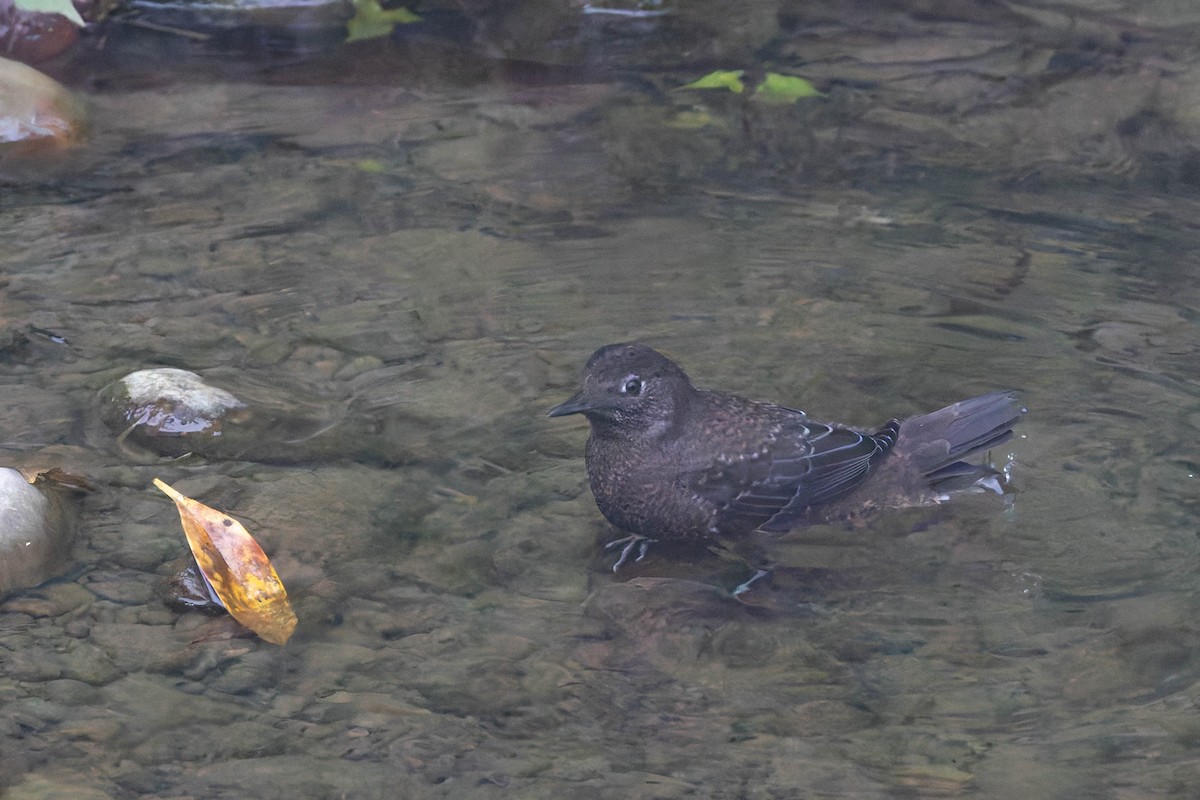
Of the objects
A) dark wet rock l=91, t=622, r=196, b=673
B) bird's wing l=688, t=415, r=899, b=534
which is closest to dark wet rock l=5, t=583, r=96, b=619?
dark wet rock l=91, t=622, r=196, b=673

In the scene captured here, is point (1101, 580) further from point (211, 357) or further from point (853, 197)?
point (211, 357)

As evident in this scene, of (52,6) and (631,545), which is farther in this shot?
(631,545)

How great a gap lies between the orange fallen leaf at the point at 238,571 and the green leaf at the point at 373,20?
597 centimetres

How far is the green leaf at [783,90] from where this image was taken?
877 cm

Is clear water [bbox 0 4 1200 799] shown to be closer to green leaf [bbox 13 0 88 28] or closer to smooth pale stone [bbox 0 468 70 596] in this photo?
smooth pale stone [bbox 0 468 70 596]

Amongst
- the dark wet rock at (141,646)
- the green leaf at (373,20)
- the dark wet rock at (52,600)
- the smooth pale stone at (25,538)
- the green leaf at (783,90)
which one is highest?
the green leaf at (373,20)

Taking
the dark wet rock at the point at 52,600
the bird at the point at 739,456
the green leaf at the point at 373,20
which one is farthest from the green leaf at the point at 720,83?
the dark wet rock at the point at 52,600

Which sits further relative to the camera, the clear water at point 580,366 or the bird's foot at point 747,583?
the bird's foot at point 747,583

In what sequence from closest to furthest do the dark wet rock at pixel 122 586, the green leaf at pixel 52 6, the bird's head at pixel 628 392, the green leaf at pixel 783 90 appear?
1. the green leaf at pixel 52 6
2. the dark wet rock at pixel 122 586
3. the bird's head at pixel 628 392
4. the green leaf at pixel 783 90

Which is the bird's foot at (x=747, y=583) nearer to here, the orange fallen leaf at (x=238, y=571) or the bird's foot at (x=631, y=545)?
the bird's foot at (x=631, y=545)

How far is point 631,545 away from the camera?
16.8 ft

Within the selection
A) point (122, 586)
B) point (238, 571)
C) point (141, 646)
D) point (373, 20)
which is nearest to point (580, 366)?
point (238, 571)

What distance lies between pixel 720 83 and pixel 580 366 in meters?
3.61

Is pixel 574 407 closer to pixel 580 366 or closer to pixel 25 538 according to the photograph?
pixel 580 366
